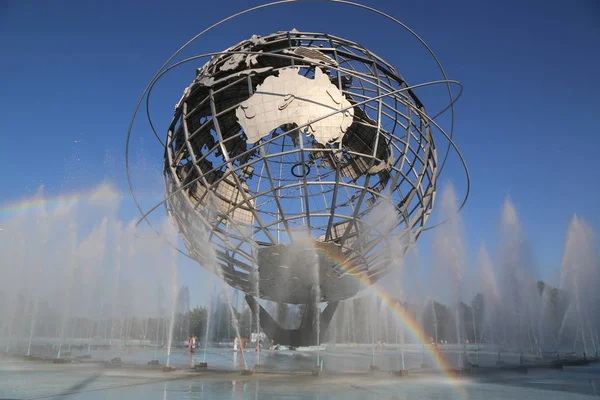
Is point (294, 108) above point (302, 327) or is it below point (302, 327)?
above

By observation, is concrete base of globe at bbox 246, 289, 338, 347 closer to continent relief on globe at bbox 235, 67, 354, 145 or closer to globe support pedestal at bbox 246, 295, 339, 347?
globe support pedestal at bbox 246, 295, 339, 347

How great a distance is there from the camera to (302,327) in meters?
13.3

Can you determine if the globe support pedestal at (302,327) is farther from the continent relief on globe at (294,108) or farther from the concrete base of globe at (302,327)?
the continent relief on globe at (294,108)

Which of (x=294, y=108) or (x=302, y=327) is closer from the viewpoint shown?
(x=294, y=108)

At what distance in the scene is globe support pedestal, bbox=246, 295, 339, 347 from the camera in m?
13.1

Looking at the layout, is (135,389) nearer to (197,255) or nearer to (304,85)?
(197,255)

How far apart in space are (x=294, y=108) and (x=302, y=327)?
7.12 m

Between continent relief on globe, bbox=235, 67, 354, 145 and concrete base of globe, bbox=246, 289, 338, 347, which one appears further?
concrete base of globe, bbox=246, 289, 338, 347

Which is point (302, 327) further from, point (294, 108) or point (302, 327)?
point (294, 108)

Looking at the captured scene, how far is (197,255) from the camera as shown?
13.4 meters

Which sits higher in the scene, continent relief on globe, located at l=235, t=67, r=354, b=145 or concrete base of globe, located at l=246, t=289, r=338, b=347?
continent relief on globe, located at l=235, t=67, r=354, b=145

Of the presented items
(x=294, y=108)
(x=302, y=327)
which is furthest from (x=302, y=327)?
(x=294, y=108)

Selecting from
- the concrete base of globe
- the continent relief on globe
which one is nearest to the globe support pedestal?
the concrete base of globe

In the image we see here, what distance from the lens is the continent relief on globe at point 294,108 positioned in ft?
34.7
